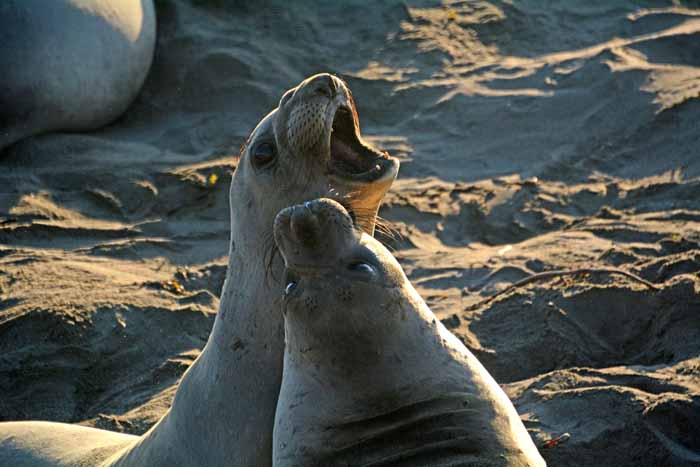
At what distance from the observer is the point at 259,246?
352 cm

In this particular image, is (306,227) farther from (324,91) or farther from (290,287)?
(324,91)

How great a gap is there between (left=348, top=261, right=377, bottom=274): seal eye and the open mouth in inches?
30.4

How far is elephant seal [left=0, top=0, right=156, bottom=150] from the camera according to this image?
7.10m

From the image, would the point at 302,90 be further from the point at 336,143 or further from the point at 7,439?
the point at 7,439

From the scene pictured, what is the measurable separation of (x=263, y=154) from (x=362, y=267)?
0.91 metres

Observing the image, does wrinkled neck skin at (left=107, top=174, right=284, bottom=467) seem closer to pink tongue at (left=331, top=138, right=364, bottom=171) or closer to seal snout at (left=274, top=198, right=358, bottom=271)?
pink tongue at (left=331, top=138, right=364, bottom=171)

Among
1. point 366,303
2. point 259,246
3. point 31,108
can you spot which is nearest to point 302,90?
point 259,246

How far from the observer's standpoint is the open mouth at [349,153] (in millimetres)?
3594

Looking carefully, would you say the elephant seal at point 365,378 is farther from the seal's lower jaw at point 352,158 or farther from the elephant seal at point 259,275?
the seal's lower jaw at point 352,158

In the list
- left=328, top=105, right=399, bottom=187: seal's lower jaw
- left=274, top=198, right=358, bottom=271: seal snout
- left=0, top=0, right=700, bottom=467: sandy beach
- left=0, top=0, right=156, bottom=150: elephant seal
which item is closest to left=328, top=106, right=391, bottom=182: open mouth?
left=328, top=105, right=399, bottom=187: seal's lower jaw

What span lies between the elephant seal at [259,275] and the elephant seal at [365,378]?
57 cm

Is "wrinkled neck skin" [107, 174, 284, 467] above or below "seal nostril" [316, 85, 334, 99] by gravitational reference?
below

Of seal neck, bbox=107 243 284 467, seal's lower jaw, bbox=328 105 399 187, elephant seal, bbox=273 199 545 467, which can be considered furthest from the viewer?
seal's lower jaw, bbox=328 105 399 187

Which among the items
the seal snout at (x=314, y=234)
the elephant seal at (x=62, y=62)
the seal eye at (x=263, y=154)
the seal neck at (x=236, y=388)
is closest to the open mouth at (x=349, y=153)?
the seal eye at (x=263, y=154)
